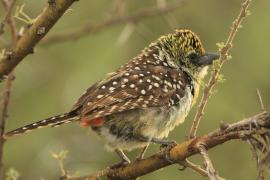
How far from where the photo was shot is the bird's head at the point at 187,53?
5531 millimetres

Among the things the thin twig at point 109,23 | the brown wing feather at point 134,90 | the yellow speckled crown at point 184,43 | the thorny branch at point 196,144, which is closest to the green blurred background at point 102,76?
the thin twig at point 109,23

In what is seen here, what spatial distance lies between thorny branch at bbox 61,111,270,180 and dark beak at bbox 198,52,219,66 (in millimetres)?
1585

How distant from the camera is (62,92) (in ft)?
28.2

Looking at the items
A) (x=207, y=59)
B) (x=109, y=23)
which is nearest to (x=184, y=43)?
(x=207, y=59)

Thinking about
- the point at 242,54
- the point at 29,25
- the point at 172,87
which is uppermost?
the point at 29,25

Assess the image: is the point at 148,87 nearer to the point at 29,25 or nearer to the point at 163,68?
the point at 163,68

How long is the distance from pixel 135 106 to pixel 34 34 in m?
1.27

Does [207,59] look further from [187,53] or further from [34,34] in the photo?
[34,34]

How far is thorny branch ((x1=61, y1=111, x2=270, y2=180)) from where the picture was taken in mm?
2975

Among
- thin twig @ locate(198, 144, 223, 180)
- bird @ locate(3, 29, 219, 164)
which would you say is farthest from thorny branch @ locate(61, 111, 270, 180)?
bird @ locate(3, 29, 219, 164)

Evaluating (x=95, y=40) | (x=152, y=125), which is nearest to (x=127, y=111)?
(x=152, y=125)

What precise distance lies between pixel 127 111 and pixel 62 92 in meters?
3.96

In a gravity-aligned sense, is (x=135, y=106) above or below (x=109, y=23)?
below

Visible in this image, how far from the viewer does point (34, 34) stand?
352 cm
